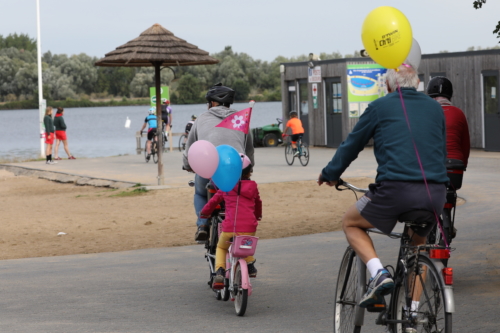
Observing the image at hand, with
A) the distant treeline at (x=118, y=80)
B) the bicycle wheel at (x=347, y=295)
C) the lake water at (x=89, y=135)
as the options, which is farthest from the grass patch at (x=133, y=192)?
the distant treeline at (x=118, y=80)

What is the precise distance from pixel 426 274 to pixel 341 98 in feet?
80.7

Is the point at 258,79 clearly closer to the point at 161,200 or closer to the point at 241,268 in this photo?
the point at 161,200

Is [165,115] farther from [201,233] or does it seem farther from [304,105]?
[201,233]

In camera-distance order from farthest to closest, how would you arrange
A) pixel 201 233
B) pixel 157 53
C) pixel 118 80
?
1. pixel 118 80
2. pixel 157 53
3. pixel 201 233

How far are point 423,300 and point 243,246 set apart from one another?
2218mm

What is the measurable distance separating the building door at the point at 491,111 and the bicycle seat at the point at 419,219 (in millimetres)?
20664

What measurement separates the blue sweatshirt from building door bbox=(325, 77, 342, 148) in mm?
24125

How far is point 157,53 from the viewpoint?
16594 mm

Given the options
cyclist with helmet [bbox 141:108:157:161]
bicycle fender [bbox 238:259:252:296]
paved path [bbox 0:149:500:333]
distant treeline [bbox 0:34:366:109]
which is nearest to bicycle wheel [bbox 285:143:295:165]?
cyclist with helmet [bbox 141:108:157:161]

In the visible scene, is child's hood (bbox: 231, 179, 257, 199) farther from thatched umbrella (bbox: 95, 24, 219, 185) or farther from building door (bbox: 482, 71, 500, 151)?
building door (bbox: 482, 71, 500, 151)

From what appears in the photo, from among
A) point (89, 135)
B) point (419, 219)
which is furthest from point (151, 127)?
point (89, 135)

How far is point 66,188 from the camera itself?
1925 cm

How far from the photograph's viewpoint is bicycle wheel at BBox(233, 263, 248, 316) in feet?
20.0

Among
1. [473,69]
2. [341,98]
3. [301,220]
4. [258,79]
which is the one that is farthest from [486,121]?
[258,79]
